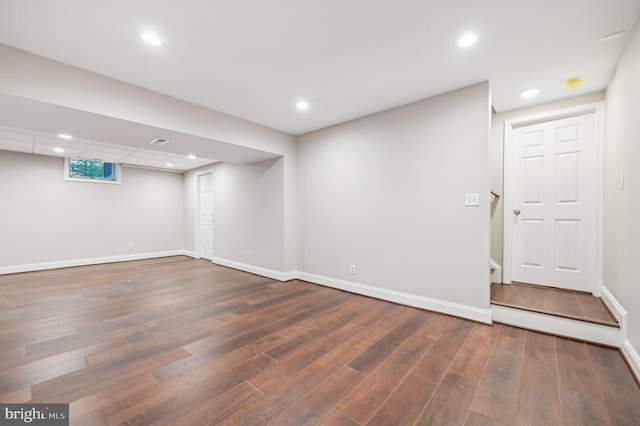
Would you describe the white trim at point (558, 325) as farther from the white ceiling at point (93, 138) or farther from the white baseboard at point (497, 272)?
the white ceiling at point (93, 138)

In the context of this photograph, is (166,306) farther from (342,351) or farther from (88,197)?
(88,197)

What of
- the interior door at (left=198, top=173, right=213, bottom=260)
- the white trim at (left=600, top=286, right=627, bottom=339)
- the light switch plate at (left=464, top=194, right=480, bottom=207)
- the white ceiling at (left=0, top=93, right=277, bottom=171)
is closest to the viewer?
the white trim at (left=600, top=286, right=627, bottom=339)

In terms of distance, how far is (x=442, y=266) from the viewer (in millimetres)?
3043

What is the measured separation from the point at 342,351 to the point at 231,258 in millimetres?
4101

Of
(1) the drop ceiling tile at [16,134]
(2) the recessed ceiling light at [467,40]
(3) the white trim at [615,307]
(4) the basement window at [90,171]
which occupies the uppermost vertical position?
(2) the recessed ceiling light at [467,40]

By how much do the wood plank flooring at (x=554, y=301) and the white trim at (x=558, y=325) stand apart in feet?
0.14

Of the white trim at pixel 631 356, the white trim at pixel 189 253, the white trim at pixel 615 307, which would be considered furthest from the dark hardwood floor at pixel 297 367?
the white trim at pixel 189 253

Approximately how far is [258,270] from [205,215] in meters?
2.81

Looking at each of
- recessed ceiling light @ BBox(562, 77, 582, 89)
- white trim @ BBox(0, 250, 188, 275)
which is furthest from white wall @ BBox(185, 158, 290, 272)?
recessed ceiling light @ BBox(562, 77, 582, 89)

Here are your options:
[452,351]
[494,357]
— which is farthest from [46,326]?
[494,357]

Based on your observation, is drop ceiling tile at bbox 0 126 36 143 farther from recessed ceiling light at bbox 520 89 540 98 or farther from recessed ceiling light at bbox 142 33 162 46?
recessed ceiling light at bbox 520 89 540 98

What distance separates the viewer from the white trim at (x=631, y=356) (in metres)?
1.85

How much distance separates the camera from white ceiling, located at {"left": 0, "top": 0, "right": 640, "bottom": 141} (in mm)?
1802

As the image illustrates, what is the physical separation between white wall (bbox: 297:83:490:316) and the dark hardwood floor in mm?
508
